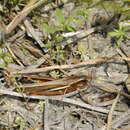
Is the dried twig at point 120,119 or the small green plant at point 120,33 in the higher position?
the small green plant at point 120,33

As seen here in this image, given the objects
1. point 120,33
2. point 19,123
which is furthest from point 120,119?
point 19,123

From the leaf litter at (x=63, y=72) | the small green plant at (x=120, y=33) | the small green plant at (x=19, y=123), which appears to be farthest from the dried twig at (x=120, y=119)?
the small green plant at (x=19, y=123)

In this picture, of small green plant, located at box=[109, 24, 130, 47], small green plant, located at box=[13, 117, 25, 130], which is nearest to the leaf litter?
small green plant, located at box=[13, 117, 25, 130]

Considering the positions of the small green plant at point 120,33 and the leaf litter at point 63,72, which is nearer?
the small green plant at point 120,33

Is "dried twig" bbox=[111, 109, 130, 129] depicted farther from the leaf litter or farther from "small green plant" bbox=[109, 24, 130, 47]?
"small green plant" bbox=[109, 24, 130, 47]

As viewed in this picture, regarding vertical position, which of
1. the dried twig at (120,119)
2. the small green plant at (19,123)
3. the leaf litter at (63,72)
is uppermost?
the leaf litter at (63,72)

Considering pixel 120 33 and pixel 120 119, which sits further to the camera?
pixel 120 119

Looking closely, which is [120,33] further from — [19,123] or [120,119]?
[19,123]

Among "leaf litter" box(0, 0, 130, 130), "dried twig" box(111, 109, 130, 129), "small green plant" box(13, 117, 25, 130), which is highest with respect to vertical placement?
"leaf litter" box(0, 0, 130, 130)

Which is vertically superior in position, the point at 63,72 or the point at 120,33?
the point at 120,33

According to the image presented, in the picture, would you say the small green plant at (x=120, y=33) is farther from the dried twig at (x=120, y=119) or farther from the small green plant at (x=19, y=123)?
the small green plant at (x=19, y=123)

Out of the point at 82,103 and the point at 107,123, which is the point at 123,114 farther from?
the point at 82,103

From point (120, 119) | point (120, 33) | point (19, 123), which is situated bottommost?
point (120, 119)

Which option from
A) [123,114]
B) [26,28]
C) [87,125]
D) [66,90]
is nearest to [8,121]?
[66,90]
